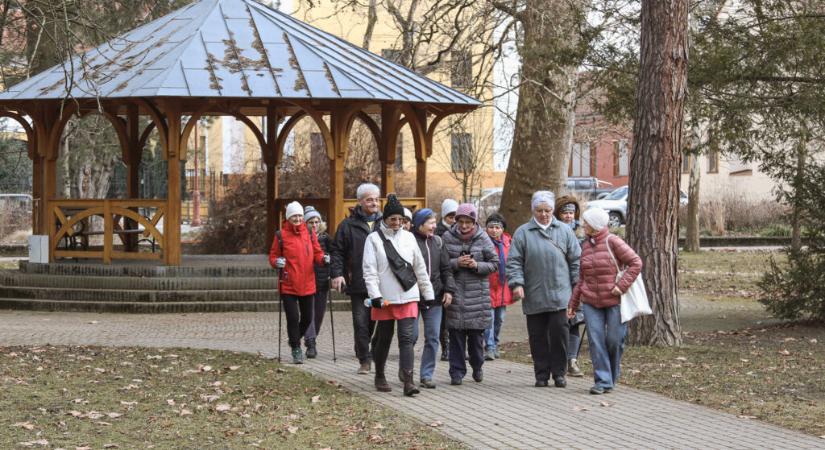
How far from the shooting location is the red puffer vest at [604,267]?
11.0 m

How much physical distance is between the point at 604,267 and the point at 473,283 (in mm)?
1248

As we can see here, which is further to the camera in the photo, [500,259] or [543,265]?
[500,259]

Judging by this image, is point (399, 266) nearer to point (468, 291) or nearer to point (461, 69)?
point (468, 291)

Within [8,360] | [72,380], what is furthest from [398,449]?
[8,360]

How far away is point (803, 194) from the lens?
1711cm

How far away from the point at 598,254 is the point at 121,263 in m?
12.0

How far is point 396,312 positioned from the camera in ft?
36.1

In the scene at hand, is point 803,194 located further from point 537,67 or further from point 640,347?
point 537,67

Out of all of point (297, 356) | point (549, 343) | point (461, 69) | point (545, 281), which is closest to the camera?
point (545, 281)

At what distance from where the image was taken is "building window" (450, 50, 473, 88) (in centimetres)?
2564

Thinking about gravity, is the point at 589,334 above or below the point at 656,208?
below

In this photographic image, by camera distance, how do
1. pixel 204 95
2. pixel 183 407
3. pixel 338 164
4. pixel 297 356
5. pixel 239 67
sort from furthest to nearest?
pixel 239 67 → pixel 338 164 → pixel 204 95 → pixel 297 356 → pixel 183 407

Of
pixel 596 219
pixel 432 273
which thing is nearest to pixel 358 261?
pixel 432 273

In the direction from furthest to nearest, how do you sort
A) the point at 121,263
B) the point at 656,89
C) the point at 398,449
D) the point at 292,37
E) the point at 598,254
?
the point at 292,37 → the point at 121,263 → the point at 656,89 → the point at 598,254 → the point at 398,449
